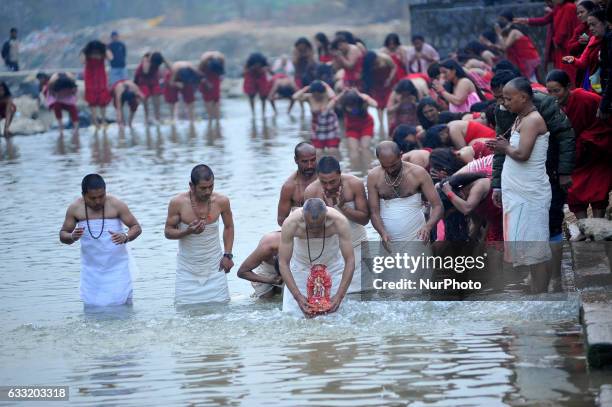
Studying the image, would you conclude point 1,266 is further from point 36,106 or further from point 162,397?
point 36,106

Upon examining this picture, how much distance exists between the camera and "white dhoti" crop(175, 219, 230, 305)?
9805 millimetres

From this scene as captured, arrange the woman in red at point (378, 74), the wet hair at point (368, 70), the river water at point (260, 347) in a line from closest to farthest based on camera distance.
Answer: the river water at point (260, 347) < the wet hair at point (368, 70) < the woman in red at point (378, 74)

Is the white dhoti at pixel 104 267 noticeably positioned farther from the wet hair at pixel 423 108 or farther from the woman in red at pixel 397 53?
the woman in red at pixel 397 53

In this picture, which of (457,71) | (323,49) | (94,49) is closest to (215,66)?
(323,49)

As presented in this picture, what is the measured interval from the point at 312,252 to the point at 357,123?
9194 mm

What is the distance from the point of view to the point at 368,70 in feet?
67.7

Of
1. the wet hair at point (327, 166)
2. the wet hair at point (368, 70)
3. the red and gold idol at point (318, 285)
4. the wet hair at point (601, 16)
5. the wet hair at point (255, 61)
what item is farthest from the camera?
the wet hair at point (255, 61)

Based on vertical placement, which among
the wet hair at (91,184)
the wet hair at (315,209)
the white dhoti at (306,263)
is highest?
the wet hair at (91,184)

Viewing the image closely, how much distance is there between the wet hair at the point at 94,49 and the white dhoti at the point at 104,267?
15.1 m

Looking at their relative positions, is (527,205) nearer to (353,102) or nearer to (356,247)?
(356,247)

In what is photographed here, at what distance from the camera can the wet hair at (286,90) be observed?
25625mm

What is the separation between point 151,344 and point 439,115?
520cm

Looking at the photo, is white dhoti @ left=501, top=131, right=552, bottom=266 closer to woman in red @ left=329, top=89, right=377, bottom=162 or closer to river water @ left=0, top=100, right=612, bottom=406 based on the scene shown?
river water @ left=0, top=100, right=612, bottom=406

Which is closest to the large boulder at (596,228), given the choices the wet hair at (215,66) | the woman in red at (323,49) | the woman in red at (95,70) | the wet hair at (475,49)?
the wet hair at (475,49)
